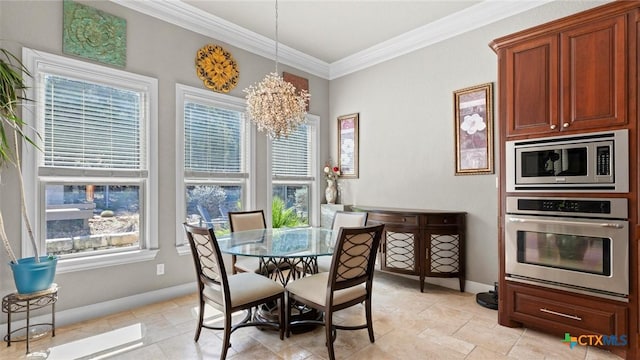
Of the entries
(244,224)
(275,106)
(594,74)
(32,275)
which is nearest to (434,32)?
(594,74)

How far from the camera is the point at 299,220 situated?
484cm

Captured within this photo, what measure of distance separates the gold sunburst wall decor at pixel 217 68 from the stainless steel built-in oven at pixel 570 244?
3.35 metres

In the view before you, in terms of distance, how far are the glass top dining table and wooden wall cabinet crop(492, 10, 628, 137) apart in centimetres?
193

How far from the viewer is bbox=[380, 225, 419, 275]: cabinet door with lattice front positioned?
3.57 m

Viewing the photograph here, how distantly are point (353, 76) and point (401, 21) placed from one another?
1.26m

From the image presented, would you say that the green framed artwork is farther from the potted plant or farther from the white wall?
the white wall

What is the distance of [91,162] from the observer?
2.92m

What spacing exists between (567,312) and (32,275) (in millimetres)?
4077

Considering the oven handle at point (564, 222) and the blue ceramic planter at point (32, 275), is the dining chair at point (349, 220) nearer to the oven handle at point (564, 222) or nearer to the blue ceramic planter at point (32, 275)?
the oven handle at point (564, 222)

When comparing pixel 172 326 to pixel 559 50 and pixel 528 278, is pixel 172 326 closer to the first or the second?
pixel 528 278

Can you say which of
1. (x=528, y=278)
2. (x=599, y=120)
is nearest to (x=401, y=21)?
(x=599, y=120)

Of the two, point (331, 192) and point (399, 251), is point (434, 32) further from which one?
point (399, 251)

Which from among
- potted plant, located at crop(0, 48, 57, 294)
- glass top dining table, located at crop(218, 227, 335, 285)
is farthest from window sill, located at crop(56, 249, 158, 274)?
Result: glass top dining table, located at crop(218, 227, 335, 285)

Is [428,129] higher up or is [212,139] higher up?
[428,129]
